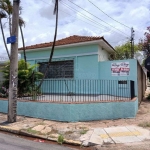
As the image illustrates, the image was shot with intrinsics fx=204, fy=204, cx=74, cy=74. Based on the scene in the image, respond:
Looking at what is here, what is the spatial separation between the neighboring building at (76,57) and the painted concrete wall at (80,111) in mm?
4026

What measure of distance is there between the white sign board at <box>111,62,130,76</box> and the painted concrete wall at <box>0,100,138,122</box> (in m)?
2.74

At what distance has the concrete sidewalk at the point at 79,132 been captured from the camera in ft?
19.9

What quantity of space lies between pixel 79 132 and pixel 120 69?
577cm

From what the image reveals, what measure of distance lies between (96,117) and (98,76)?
4.40 meters

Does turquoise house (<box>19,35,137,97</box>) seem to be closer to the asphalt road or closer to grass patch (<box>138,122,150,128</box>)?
grass patch (<box>138,122,150,128</box>)

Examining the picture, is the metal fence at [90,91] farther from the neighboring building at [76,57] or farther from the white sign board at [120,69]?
the neighboring building at [76,57]

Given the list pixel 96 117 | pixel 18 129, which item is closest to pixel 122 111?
pixel 96 117

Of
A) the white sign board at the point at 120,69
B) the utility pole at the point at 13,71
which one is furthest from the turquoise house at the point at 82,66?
the utility pole at the point at 13,71

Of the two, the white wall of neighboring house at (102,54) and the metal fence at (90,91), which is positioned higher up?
the white wall of neighboring house at (102,54)

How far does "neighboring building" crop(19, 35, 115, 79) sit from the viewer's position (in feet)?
42.1

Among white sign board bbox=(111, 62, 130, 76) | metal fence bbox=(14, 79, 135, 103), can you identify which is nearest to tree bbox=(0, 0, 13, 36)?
metal fence bbox=(14, 79, 135, 103)

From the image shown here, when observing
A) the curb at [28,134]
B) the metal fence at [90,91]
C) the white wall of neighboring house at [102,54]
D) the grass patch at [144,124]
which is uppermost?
the white wall of neighboring house at [102,54]

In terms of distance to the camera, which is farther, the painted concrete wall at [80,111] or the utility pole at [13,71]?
the painted concrete wall at [80,111]

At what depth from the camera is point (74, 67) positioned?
534 inches
